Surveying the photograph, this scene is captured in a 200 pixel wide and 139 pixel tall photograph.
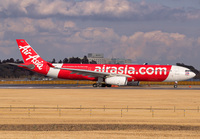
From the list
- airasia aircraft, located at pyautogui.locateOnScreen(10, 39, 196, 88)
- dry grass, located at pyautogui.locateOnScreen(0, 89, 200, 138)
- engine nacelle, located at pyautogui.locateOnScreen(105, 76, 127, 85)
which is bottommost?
dry grass, located at pyautogui.locateOnScreen(0, 89, 200, 138)

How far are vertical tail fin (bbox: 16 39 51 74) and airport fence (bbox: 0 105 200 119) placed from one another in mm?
37698

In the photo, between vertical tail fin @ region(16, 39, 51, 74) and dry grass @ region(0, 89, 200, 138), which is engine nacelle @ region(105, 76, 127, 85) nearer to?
vertical tail fin @ region(16, 39, 51, 74)

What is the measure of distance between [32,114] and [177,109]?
15.0 metres

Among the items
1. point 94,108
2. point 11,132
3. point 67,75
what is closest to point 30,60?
point 67,75

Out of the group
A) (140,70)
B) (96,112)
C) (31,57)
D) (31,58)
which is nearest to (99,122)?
(96,112)

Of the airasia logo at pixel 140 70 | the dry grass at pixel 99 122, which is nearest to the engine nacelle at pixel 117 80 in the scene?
the airasia logo at pixel 140 70

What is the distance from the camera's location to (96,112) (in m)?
34.4

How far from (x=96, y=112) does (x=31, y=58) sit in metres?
44.4

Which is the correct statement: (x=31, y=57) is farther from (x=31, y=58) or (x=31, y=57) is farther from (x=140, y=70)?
(x=140, y=70)

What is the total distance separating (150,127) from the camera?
26.9 m

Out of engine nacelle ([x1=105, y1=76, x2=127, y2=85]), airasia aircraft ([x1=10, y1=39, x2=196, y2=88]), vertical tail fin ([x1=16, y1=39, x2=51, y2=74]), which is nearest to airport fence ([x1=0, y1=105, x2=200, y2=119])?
engine nacelle ([x1=105, y1=76, x2=127, y2=85])

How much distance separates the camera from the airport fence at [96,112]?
106ft

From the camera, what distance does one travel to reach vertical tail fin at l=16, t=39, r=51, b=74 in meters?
74.7

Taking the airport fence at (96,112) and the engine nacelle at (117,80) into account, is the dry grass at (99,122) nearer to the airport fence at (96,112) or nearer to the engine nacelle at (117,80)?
the airport fence at (96,112)
